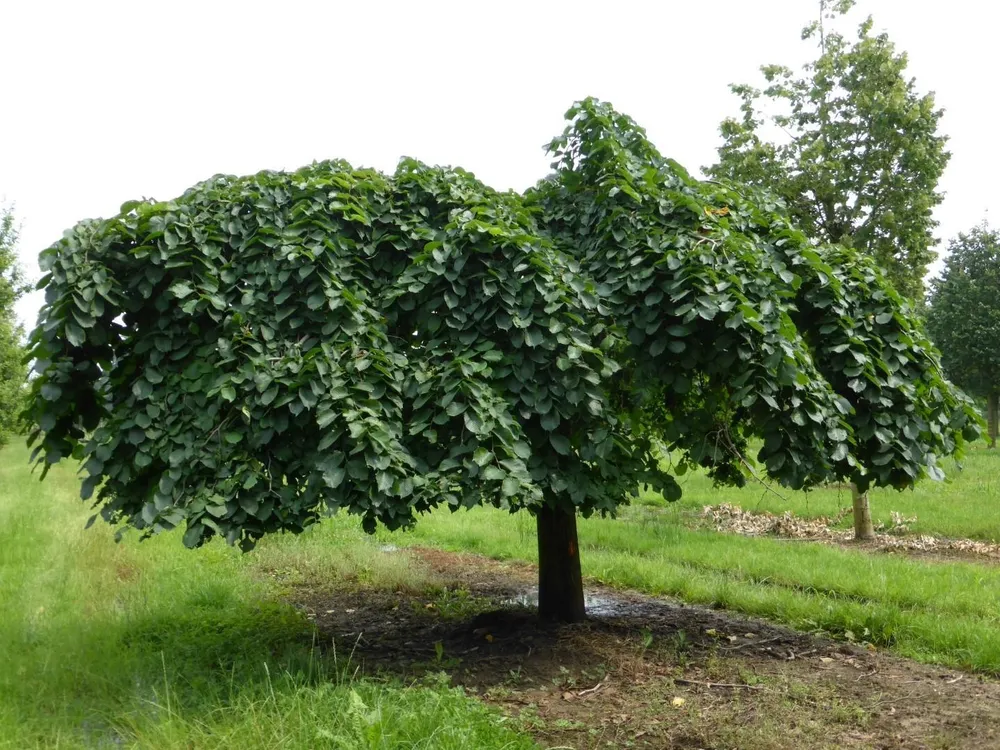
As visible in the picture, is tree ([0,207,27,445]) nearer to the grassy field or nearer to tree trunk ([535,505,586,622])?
the grassy field

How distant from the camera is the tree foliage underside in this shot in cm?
521

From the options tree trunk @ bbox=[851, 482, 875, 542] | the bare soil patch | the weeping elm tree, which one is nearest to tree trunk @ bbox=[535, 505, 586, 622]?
the weeping elm tree

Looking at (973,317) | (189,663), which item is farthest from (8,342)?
(973,317)

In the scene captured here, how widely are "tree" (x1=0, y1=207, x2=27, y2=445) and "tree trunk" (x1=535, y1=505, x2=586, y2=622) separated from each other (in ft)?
62.7

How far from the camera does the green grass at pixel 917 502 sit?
12.1 meters

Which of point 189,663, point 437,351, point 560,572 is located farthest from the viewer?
point 560,572

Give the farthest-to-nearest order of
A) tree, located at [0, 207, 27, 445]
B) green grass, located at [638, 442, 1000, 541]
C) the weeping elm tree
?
tree, located at [0, 207, 27, 445] < green grass, located at [638, 442, 1000, 541] < the weeping elm tree

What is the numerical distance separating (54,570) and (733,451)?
7.42 metres

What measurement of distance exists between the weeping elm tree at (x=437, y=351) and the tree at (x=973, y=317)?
19.7m

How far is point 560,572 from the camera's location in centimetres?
699

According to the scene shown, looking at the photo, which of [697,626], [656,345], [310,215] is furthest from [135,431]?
[697,626]

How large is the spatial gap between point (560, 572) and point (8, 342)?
2070 cm

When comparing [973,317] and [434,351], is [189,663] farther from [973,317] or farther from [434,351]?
[973,317]

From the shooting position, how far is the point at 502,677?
575 cm
